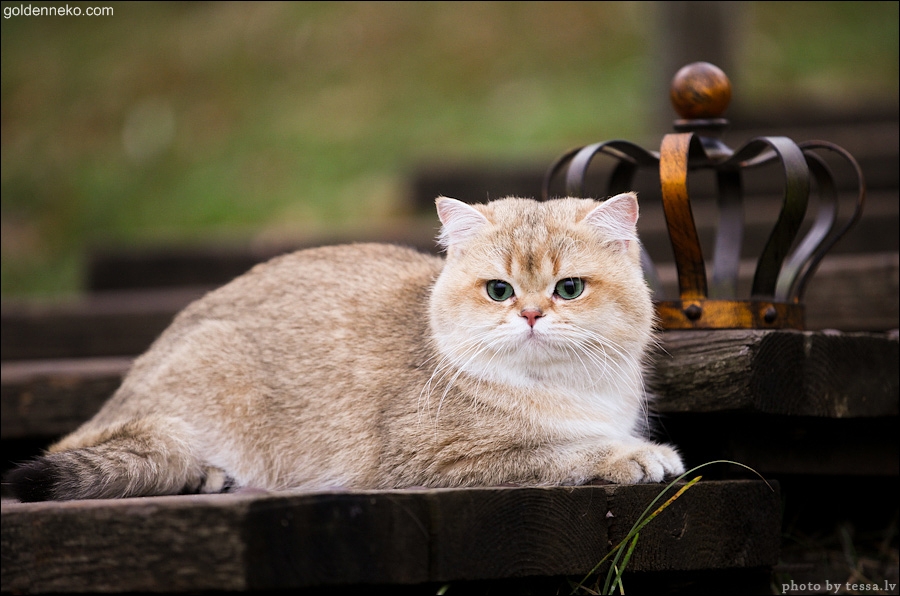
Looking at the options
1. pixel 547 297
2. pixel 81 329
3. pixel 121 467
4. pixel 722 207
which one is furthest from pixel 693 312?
pixel 81 329

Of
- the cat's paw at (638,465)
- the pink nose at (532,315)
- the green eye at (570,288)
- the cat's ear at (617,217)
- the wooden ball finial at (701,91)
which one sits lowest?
the cat's paw at (638,465)

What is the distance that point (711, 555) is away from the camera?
2.72 m

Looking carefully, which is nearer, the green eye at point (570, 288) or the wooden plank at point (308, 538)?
the wooden plank at point (308, 538)

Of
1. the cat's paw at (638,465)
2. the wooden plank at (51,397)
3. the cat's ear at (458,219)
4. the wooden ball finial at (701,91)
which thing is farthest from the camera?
the wooden plank at (51,397)

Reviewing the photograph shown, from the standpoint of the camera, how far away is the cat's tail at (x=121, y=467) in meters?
2.67

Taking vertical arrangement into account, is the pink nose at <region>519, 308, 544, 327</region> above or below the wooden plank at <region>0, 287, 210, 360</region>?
above

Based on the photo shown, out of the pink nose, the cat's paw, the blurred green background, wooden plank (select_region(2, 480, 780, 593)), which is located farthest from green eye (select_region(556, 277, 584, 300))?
the blurred green background

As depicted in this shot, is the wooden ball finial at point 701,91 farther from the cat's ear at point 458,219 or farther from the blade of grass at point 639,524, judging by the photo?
the blade of grass at point 639,524

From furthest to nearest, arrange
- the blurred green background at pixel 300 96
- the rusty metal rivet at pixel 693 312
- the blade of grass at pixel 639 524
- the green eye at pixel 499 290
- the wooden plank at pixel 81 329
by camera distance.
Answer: the blurred green background at pixel 300 96, the wooden plank at pixel 81 329, the rusty metal rivet at pixel 693 312, the green eye at pixel 499 290, the blade of grass at pixel 639 524

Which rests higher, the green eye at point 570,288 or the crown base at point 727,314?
the green eye at point 570,288

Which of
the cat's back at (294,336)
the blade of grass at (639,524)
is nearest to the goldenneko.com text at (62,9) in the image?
the cat's back at (294,336)

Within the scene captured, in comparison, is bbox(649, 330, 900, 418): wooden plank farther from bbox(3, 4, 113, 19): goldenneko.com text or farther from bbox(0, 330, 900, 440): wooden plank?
bbox(3, 4, 113, 19): goldenneko.com text

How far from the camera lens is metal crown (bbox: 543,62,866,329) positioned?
10.00 ft

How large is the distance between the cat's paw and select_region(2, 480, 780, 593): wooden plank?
0.29ft
